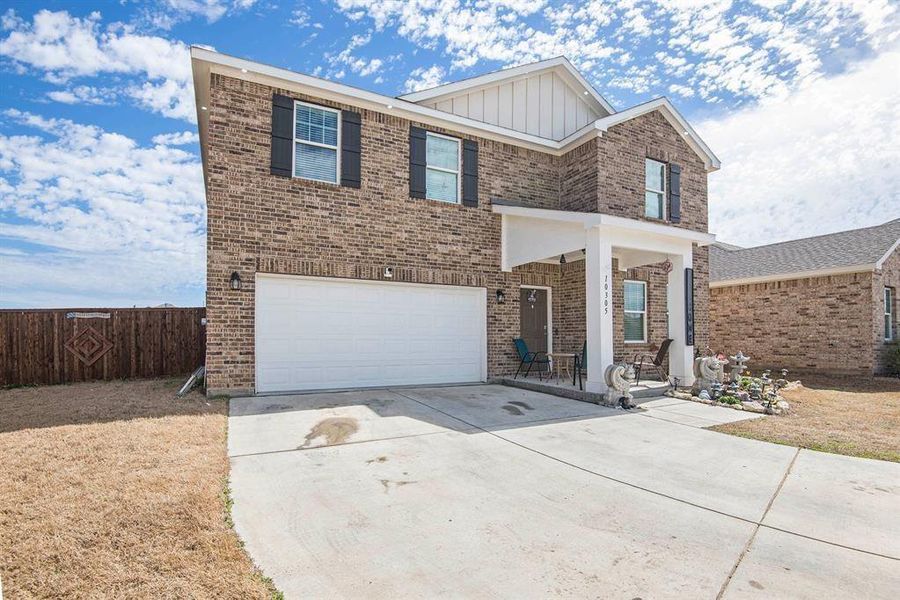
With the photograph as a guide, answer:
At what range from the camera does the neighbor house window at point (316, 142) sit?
8.89 m

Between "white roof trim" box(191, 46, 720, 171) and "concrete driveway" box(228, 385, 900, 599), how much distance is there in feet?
19.5

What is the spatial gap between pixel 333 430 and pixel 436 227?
17.6ft

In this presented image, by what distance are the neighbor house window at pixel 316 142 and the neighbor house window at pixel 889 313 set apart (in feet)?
52.7

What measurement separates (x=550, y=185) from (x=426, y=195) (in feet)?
11.4

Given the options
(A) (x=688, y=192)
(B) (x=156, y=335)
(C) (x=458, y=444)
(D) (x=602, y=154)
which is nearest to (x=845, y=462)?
(C) (x=458, y=444)

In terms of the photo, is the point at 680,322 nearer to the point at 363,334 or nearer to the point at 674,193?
the point at 674,193

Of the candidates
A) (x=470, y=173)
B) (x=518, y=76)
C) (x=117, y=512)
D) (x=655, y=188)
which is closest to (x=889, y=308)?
(x=655, y=188)

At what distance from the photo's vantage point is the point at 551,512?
3.72m

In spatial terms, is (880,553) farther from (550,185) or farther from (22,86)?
(22,86)

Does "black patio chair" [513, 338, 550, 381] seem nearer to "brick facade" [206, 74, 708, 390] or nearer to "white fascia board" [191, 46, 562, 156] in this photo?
"brick facade" [206, 74, 708, 390]

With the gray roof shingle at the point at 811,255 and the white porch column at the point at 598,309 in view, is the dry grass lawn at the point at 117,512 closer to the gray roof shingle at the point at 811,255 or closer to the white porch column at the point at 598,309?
the white porch column at the point at 598,309

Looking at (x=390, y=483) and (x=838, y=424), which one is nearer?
(x=390, y=483)

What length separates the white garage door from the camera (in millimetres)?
8609

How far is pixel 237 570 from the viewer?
2711mm
